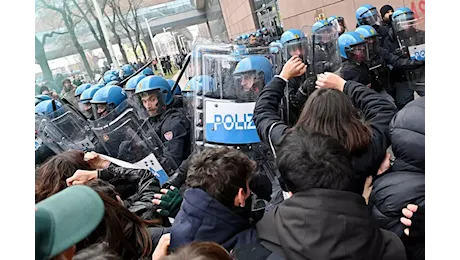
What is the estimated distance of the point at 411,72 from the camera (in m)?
5.14

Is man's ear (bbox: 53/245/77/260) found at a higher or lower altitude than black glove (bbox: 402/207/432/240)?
higher

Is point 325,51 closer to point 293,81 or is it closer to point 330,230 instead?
point 293,81

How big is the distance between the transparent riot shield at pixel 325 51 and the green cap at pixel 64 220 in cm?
280

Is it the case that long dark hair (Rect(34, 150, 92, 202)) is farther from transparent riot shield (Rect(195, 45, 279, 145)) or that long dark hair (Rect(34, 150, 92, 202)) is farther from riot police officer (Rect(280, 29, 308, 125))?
riot police officer (Rect(280, 29, 308, 125))

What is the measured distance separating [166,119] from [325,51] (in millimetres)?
1610

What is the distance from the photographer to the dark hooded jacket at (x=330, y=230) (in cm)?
146

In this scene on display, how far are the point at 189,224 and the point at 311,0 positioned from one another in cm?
1580

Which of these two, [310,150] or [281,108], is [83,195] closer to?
[310,150]

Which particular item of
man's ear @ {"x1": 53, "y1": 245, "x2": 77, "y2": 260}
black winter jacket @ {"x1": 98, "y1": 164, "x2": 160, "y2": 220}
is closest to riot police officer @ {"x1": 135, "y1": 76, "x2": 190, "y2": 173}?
black winter jacket @ {"x1": 98, "y1": 164, "x2": 160, "y2": 220}

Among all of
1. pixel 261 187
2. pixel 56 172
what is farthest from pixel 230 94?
pixel 56 172

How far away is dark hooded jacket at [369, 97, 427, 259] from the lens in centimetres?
182

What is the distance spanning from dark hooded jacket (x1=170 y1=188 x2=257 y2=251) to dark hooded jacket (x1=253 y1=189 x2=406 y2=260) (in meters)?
0.25

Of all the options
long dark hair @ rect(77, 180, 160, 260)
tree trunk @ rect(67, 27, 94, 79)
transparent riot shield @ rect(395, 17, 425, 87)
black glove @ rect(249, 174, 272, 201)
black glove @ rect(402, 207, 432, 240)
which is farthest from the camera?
tree trunk @ rect(67, 27, 94, 79)

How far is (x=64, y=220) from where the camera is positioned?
44.9 inches
